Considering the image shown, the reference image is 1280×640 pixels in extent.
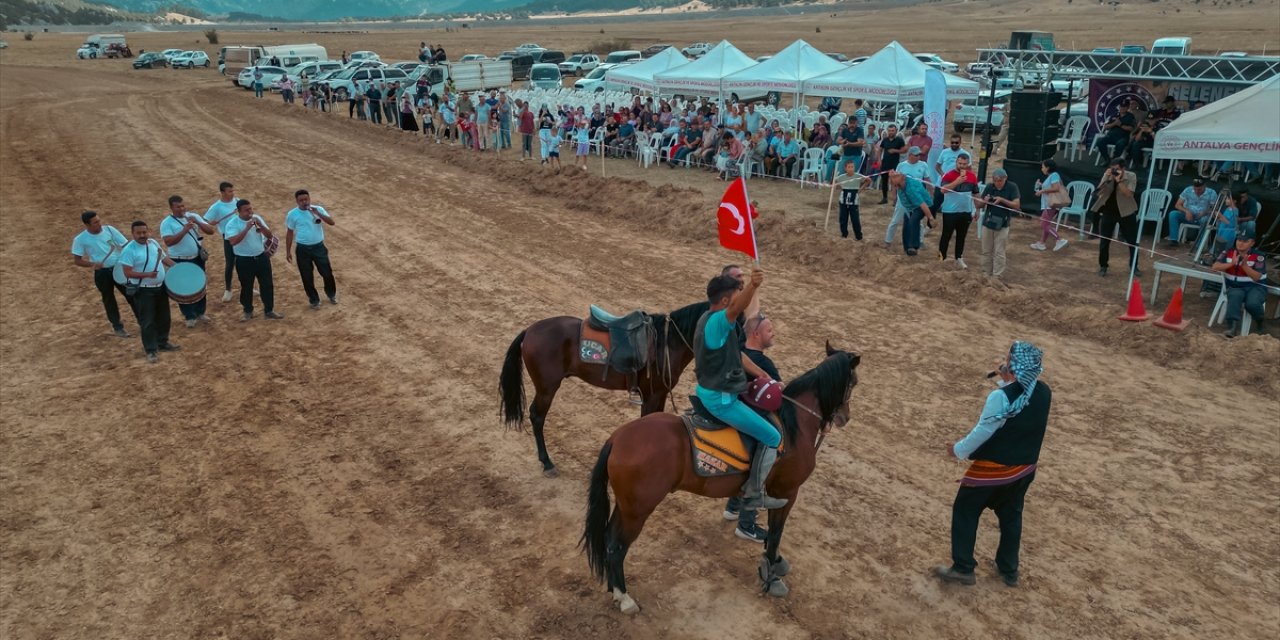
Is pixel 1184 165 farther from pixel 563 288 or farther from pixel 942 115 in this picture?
pixel 563 288

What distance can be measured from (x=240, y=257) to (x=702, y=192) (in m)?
9.45

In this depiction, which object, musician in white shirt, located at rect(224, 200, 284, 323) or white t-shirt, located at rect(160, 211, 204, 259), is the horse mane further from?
white t-shirt, located at rect(160, 211, 204, 259)

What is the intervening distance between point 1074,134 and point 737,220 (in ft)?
55.6

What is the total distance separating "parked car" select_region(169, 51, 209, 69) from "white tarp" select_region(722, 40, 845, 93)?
44760 mm

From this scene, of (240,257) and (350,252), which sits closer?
(240,257)

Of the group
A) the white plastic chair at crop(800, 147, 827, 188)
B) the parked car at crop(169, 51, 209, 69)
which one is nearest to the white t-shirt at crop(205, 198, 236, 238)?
the white plastic chair at crop(800, 147, 827, 188)

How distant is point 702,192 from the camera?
16875 millimetres

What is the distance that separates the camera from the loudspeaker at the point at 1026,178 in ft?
51.5

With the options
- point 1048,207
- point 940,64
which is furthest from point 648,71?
point 940,64

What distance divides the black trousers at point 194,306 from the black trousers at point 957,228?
10547 mm

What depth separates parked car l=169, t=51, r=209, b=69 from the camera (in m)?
51.1

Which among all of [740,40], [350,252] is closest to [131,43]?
[740,40]

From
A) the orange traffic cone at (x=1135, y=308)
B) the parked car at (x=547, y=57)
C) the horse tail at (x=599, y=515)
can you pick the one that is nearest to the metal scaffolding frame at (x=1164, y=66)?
the orange traffic cone at (x=1135, y=308)

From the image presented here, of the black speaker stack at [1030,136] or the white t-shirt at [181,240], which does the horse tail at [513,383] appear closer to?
the white t-shirt at [181,240]
